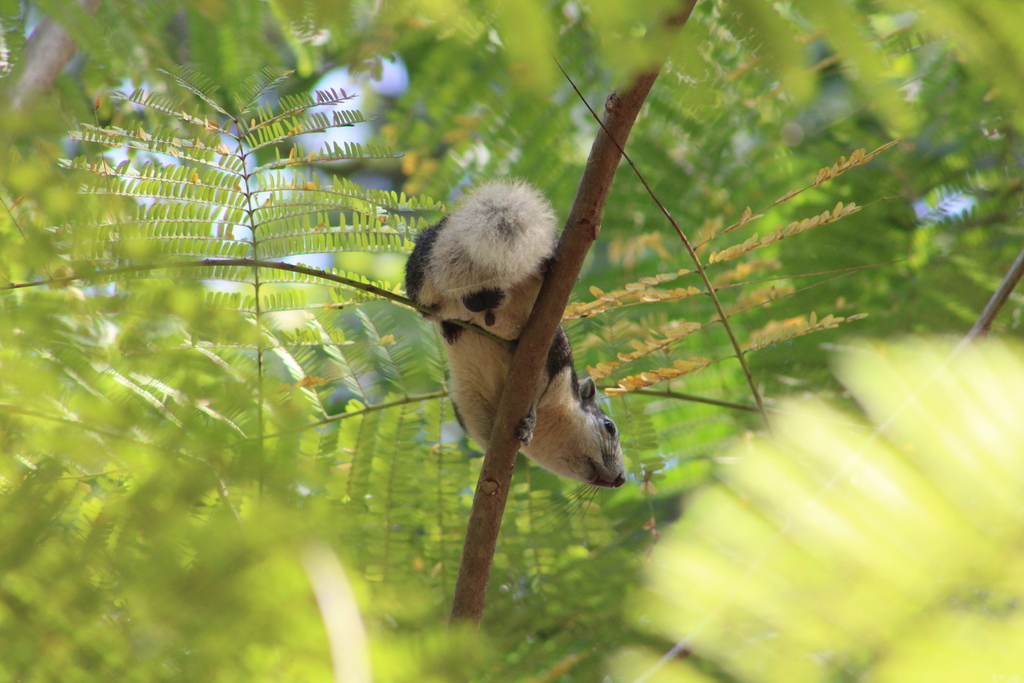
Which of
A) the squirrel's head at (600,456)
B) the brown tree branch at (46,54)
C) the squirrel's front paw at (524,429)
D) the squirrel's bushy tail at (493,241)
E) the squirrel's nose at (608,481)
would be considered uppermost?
the brown tree branch at (46,54)

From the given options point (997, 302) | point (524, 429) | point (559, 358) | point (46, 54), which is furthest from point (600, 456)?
point (46, 54)

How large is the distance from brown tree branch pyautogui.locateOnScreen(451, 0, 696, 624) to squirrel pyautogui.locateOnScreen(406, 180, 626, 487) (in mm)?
110

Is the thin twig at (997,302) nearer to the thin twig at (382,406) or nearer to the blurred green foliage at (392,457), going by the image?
the blurred green foliage at (392,457)

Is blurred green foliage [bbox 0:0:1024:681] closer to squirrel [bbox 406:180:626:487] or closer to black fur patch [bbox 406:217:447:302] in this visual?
black fur patch [bbox 406:217:447:302]

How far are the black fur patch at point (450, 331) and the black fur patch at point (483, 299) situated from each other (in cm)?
25

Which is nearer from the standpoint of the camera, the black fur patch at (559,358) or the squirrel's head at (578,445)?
the black fur patch at (559,358)

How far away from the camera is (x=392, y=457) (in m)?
3.60

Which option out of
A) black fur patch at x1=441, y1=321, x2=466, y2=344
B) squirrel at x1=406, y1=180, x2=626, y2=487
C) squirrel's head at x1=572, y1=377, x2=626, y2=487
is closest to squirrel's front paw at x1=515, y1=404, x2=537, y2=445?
squirrel at x1=406, y1=180, x2=626, y2=487

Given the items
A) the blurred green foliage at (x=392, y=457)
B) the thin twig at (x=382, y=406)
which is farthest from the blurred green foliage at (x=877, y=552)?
the thin twig at (x=382, y=406)

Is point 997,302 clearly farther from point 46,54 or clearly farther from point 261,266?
point 46,54

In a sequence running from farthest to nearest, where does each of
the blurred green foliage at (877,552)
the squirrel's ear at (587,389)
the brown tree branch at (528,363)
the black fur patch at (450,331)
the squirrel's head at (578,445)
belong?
the squirrel's ear at (587,389) → the squirrel's head at (578,445) → the black fur patch at (450,331) → the brown tree branch at (528,363) → the blurred green foliage at (877,552)

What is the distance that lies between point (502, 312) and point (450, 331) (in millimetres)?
314

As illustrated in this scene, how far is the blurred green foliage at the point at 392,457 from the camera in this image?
1.25 meters

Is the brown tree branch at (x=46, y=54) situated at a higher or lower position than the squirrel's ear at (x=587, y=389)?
higher
